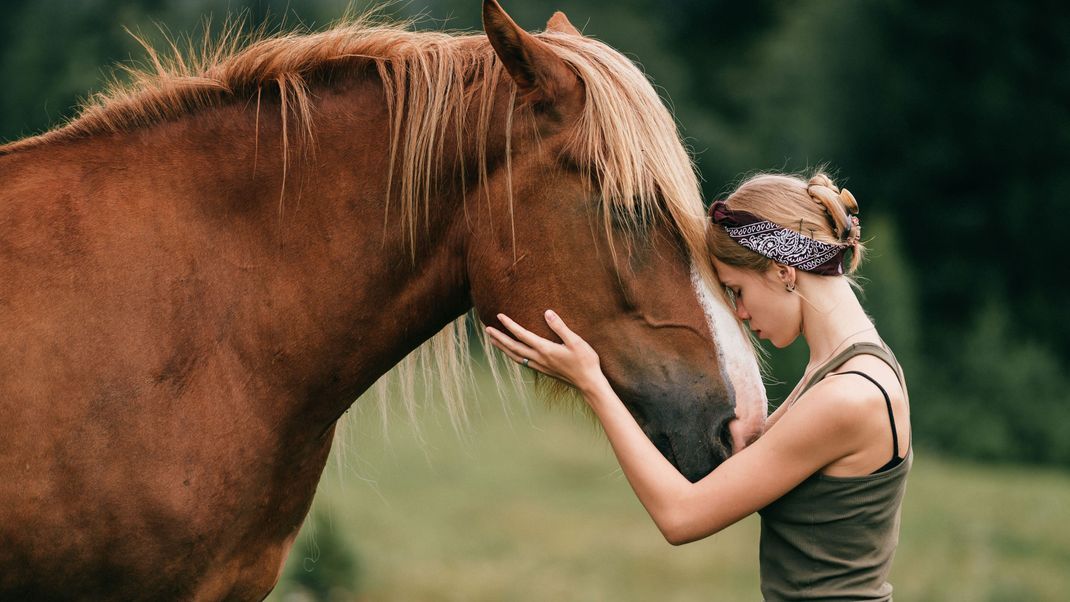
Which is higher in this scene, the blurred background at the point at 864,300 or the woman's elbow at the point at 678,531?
the woman's elbow at the point at 678,531

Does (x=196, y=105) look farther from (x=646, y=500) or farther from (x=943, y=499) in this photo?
(x=943, y=499)

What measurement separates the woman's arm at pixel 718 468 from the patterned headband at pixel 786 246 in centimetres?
33

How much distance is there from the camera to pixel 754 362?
2561 mm

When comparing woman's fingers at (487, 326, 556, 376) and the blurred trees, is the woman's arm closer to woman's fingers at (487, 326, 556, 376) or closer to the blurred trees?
woman's fingers at (487, 326, 556, 376)

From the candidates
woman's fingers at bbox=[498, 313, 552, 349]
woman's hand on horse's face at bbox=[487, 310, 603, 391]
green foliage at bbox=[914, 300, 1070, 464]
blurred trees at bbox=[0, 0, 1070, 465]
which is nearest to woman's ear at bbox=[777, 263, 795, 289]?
woman's hand on horse's face at bbox=[487, 310, 603, 391]

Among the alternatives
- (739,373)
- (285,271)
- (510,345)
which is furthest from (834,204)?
(285,271)

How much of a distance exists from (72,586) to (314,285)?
0.91m

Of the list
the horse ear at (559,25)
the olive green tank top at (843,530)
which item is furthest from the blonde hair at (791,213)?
the horse ear at (559,25)

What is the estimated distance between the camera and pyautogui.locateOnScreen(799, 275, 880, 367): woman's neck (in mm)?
2578

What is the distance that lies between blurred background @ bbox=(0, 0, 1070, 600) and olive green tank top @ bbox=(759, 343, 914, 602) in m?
1.60

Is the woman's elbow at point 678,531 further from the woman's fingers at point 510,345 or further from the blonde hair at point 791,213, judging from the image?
the blonde hair at point 791,213

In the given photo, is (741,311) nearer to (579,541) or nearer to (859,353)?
(859,353)

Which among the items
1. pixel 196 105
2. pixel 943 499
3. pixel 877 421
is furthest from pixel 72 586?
pixel 943 499

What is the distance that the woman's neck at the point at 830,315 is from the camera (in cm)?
258
